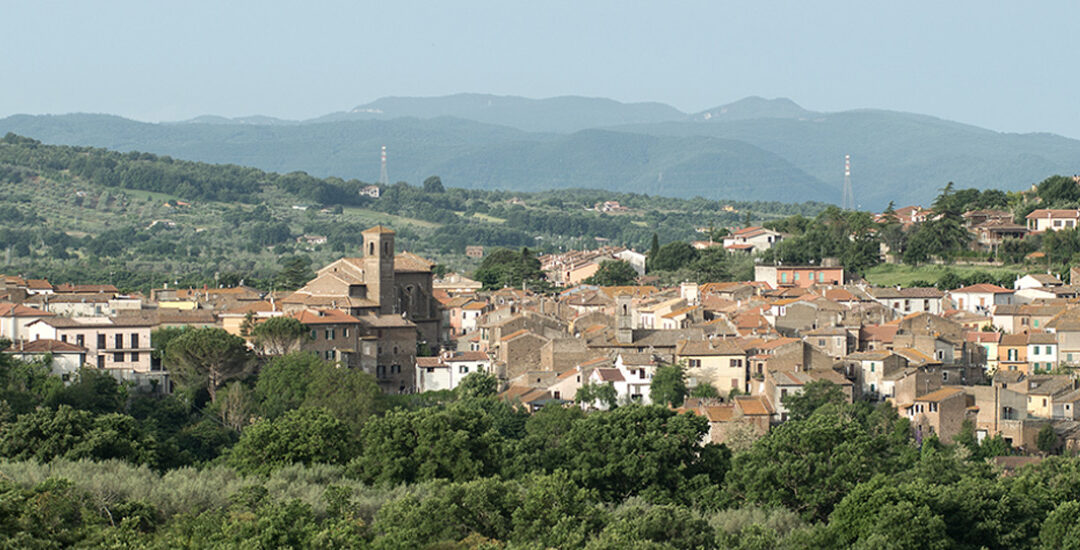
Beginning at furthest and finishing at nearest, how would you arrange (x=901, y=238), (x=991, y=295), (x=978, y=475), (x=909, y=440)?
(x=901, y=238), (x=991, y=295), (x=909, y=440), (x=978, y=475)

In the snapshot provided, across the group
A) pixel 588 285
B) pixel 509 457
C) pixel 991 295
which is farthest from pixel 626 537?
pixel 588 285

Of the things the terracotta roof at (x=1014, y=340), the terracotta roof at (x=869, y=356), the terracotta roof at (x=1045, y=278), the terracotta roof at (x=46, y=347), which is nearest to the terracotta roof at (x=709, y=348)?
the terracotta roof at (x=869, y=356)

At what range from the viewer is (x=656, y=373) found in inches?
1900

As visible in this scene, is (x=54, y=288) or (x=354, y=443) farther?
(x=54, y=288)

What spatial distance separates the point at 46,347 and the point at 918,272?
39.4 m

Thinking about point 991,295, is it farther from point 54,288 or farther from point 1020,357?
point 54,288

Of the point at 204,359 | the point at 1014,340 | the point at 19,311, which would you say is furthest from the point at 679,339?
the point at 19,311

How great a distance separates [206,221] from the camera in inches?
6073

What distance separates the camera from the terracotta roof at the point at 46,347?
4738 centimetres

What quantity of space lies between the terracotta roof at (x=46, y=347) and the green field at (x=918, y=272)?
114ft

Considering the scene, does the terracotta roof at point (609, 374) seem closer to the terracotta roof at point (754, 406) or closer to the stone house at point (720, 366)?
the stone house at point (720, 366)

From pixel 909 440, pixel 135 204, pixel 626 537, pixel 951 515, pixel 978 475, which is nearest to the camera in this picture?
pixel 626 537

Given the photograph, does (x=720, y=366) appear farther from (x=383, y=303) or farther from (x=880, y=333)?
(x=383, y=303)

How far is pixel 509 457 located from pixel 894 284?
1452 inches
